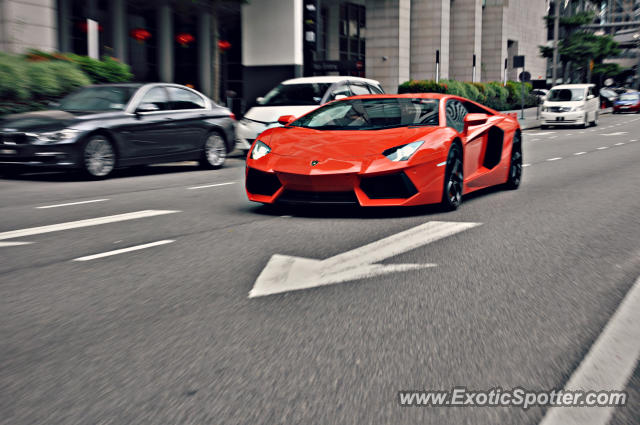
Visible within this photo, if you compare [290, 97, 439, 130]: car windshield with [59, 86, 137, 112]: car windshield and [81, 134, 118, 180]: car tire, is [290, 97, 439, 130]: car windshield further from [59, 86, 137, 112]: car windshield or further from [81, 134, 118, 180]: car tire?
[59, 86, 137, 112]: car windshield

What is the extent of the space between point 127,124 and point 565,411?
10.6m

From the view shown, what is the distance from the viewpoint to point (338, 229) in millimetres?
6832

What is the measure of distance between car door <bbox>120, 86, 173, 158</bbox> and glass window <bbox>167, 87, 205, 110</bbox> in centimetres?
16

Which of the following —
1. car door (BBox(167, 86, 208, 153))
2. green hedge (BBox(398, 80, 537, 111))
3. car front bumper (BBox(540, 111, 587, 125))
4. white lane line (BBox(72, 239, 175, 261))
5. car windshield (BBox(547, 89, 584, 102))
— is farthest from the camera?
green hedge (BBox(398, 80, 537, 111))

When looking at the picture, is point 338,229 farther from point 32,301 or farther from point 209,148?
point 209,148

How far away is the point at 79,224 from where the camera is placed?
23.6 feet

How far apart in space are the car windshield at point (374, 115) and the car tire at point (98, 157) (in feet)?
15.0

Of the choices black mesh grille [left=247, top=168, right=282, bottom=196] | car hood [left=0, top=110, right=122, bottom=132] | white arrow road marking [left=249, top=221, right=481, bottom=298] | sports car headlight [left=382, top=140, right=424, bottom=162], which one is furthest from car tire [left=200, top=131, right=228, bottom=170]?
white arrow road marking [left=249, top=221, right=481, bottom=298]

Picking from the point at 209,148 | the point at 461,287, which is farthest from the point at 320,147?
the point at 209,148

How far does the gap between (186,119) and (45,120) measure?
2553 millimetres

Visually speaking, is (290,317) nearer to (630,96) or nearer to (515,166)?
(515,166)

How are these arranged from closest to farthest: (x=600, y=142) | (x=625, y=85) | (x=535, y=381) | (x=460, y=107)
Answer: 1. (x=535, y=381)
2. (x=460, y=107)
3. (x=600, y=142)
4. (x=625, y=85)

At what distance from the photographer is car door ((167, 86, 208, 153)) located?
13.3 m

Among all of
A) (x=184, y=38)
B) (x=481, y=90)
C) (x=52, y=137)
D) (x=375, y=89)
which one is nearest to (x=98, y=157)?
(x=52, y=137)
